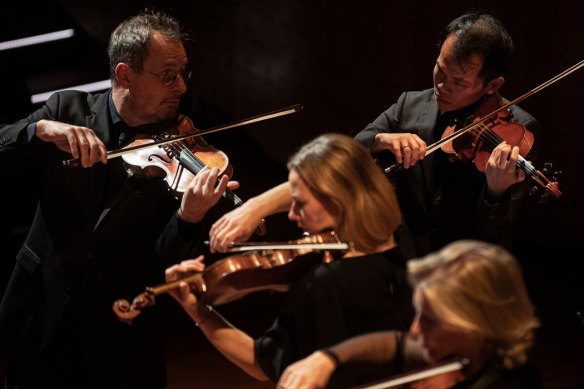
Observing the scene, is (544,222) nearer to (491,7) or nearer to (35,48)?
(491,7)

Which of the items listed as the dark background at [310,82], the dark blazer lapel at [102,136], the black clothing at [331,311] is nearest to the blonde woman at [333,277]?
the black clothing at [331,311]

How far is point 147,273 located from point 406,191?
0.82 m

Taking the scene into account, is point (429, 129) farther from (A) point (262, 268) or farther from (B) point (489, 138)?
(A) point (262, 268)

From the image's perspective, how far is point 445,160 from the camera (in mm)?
2857

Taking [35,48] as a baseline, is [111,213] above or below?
below

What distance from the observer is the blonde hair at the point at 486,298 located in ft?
5.40

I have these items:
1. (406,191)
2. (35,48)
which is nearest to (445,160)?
(406,191)

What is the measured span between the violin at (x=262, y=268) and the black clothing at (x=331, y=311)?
0.05 meters

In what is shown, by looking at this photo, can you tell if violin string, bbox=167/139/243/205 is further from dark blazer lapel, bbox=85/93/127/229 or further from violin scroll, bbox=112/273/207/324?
violin scroll, bbox=112/273/207/324

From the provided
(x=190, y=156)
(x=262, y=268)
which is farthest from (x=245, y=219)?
(x=190, y=156)

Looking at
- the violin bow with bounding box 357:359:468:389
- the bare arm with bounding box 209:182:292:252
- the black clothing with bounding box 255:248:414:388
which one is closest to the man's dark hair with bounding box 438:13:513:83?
the bare arm with bounding box 209:182:292:252

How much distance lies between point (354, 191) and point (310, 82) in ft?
13.1

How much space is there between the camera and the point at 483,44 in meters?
2.75

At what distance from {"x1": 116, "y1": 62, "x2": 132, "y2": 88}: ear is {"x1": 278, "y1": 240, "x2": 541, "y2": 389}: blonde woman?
1255 millimetres
